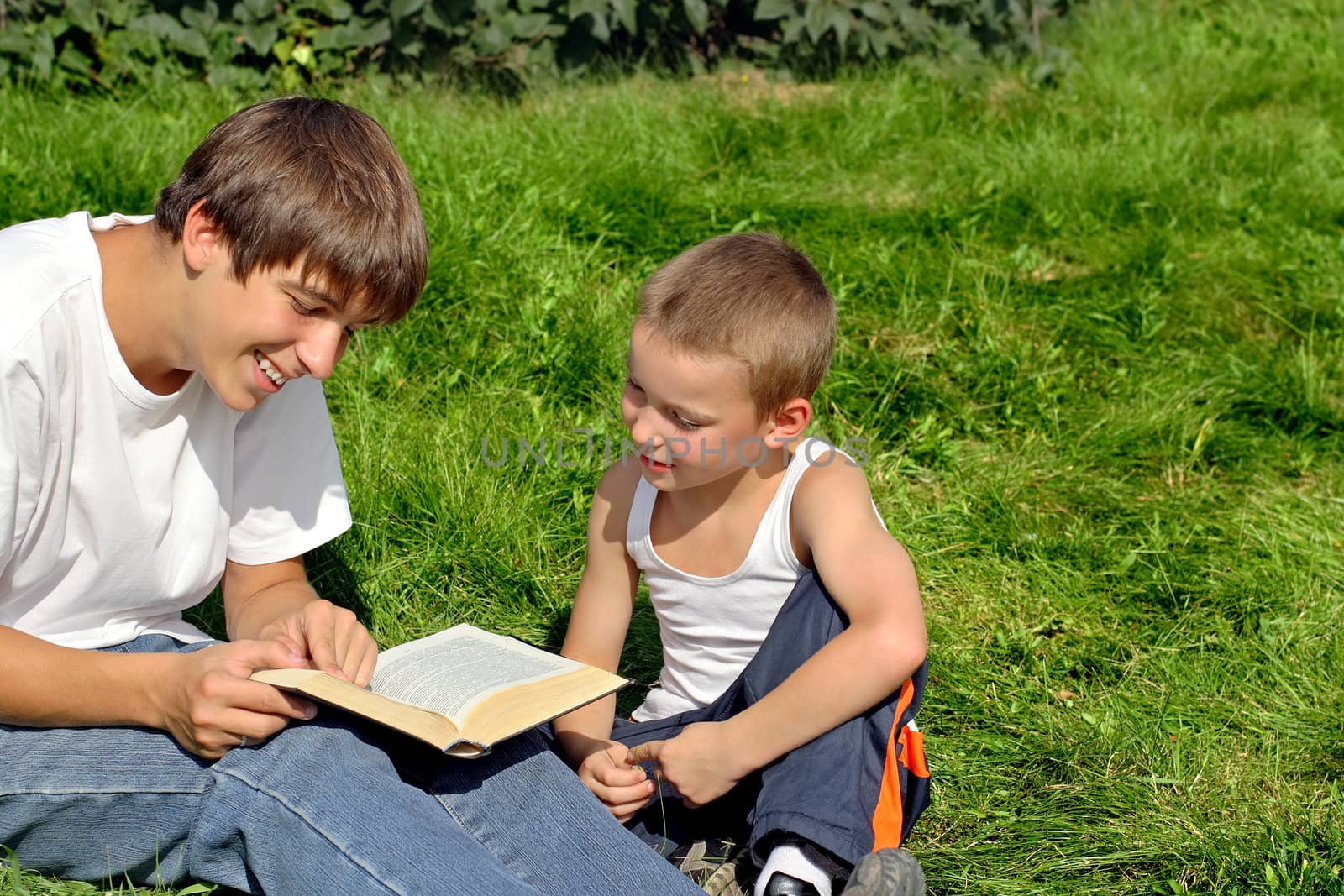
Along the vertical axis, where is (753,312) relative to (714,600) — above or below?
above

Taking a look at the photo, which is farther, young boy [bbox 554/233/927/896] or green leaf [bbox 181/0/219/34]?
green leaf [bbox 181/0/219/34]

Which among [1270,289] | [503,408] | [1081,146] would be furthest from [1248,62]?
[503,408]

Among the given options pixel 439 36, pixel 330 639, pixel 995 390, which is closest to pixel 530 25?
pixel 439 36

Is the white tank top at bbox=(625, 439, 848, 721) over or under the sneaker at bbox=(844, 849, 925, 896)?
over

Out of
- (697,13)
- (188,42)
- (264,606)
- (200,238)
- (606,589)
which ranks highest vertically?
(200,238)

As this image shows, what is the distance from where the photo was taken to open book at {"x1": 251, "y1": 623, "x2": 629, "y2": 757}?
1.83 m

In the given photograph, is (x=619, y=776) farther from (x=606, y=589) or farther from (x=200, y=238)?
(x=200, y=238)

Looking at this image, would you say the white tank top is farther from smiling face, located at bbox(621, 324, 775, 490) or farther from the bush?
the bush

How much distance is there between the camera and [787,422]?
7.49 ft

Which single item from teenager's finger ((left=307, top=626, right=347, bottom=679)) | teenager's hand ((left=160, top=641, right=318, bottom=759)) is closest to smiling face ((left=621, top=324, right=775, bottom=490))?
teenager's finger ((left=307, top=626, right=347, bottom=679))

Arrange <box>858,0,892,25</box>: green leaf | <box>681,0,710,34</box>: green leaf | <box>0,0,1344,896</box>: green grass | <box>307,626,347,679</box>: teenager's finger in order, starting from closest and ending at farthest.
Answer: <box>307,626,347,679</box>: teenager's finger, <box>0,0,1344,896</box>: green grass, <box>681,0,710,34</box>: green leaf, <box>858,0,892,25</box>: green leaf

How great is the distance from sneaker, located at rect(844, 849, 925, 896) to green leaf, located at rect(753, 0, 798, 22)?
152 inches

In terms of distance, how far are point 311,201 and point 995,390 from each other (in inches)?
89.6

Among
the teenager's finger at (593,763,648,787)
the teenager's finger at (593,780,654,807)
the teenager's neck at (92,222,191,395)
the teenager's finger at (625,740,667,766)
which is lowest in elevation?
the teenager's finger at (593,780,654,807)
